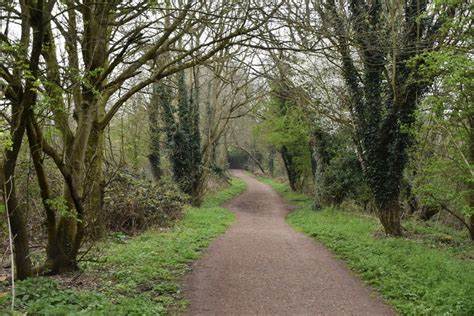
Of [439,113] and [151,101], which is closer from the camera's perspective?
[439,113]

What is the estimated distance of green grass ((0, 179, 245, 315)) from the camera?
5.39 m

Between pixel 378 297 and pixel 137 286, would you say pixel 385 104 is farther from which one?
pixel 137 286

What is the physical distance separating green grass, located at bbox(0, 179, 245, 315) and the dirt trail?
16.3 inches

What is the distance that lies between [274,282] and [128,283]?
2734mm

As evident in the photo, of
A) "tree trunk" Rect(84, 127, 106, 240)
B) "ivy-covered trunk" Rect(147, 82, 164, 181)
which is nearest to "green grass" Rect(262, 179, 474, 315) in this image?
"tree trunk" Rect(84, 127, 106, 240)

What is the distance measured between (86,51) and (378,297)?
6814 millimetres

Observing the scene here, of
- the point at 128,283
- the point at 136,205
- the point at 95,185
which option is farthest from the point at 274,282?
the point at 136,205

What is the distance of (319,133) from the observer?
2128 centimetres

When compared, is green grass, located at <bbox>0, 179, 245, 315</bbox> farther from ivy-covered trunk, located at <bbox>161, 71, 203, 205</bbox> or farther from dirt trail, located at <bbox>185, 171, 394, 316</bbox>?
ivy-covered trunk, located at <bbox>161, 71, 203, 205</bbox>

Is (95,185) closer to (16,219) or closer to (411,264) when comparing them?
(16,219)

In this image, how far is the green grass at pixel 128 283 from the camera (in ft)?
17.7

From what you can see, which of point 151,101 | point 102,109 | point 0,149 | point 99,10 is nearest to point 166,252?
point 102,109

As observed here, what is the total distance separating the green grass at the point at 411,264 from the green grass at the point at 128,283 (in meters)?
3.68

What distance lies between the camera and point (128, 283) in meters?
7.05
